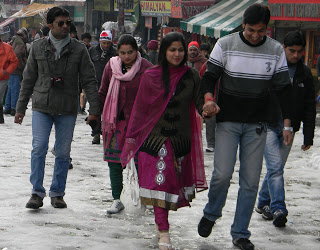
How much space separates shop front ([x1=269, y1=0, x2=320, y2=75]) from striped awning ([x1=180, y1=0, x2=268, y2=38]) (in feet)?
3.13

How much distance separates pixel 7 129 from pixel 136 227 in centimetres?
778

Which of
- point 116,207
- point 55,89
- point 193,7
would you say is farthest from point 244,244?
point 193,7

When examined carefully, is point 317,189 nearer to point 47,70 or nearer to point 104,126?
point 104,126

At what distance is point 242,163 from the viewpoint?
18.1 feet

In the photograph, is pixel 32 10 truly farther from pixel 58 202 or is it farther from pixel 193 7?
pixel 58 202

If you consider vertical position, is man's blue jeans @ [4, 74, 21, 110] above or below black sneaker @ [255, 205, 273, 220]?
above

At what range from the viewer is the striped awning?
20844 mm

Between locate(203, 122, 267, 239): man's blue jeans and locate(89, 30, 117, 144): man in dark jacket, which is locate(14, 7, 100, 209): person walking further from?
locate(89, 30, 117, 144): man in dark jacket

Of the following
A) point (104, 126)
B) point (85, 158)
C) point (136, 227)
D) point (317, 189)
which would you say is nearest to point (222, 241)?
point (136, 227)

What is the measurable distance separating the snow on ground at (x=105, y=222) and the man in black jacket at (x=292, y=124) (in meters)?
0.24

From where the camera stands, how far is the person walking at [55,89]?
21.5 feet

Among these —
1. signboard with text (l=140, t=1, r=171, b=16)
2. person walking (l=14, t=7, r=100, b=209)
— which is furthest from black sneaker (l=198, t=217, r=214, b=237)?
signboard with text (l=140, t=1, r=171, b=16)

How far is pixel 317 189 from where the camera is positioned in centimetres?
852

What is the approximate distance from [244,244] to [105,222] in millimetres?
→ 1453
